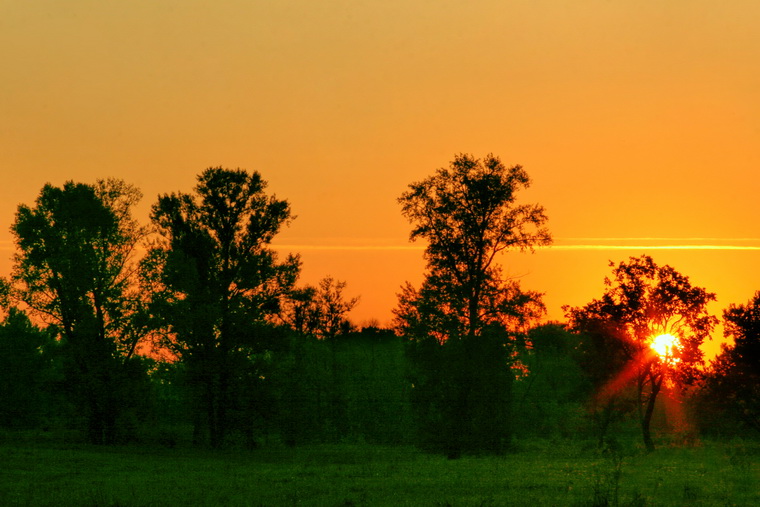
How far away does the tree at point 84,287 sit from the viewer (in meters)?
50.3

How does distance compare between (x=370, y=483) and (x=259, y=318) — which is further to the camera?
(x=259, y=318)

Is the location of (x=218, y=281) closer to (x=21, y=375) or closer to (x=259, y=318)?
(x=259, y=318)

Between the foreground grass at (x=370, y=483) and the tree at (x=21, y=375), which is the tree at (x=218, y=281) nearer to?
the foreground grass at (x=370, y=483)

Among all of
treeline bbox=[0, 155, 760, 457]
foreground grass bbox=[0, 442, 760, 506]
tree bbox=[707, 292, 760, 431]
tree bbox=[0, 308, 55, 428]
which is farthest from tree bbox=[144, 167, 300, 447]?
tree bbox=[707, 292, 760, 431]

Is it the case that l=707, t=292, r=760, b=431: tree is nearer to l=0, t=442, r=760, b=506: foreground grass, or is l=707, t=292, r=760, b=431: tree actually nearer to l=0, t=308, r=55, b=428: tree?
l=0, t=442, r=760, b=506: foreground grass

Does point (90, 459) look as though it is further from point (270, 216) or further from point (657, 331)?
point (657, 331)

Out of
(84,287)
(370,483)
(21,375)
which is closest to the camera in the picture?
(370,483)

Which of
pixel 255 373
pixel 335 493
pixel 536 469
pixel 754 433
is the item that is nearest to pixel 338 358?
pixel 255 373

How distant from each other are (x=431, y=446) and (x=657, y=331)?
68.2 ft

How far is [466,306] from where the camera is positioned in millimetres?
40625

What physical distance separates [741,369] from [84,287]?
48.2 m

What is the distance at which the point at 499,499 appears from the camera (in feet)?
68.5

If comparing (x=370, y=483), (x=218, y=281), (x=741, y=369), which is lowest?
(x=370, y=483)

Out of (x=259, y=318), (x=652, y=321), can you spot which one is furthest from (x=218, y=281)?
(x=652, y=321)
